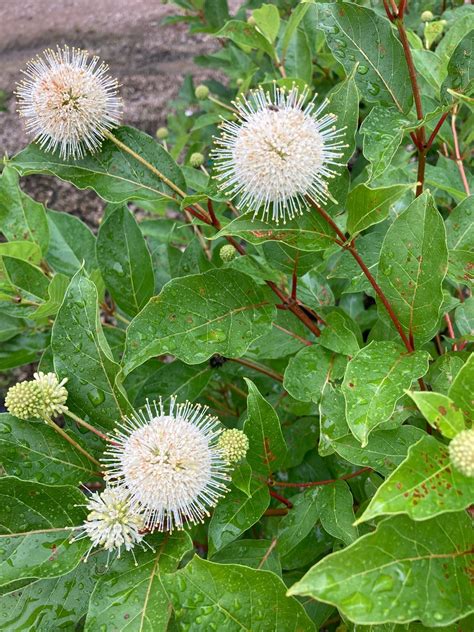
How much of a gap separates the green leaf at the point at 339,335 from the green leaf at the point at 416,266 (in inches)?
6.9

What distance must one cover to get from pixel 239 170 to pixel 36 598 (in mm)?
1118

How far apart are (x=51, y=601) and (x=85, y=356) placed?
59 centimetres

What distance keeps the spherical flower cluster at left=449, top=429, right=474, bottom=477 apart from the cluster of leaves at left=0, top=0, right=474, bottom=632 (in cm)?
5

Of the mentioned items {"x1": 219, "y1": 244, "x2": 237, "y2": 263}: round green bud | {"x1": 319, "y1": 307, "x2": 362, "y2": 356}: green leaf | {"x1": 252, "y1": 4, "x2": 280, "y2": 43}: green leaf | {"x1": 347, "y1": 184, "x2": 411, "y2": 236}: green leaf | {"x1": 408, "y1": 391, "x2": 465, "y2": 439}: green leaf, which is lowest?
{"x1": 408, "y1": 391, "x2": 465, "y2": 439}: green leaf

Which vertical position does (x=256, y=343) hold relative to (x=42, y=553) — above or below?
above

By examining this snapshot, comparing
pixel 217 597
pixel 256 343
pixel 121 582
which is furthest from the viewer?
pixel 256 343

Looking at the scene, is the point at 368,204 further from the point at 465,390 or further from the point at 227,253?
the point at 227,253

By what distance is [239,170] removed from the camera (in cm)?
137

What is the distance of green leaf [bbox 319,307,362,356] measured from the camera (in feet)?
5.23

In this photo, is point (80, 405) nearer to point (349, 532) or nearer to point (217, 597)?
point (217, 597)

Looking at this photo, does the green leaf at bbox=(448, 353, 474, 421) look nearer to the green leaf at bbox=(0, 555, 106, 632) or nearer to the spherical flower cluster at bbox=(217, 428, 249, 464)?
the spherical flower cluster at bbox=(217, 428, 249, 464)

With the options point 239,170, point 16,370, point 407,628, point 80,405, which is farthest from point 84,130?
point 16,370

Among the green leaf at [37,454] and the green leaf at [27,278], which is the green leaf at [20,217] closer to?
the green leaf at [27,278]

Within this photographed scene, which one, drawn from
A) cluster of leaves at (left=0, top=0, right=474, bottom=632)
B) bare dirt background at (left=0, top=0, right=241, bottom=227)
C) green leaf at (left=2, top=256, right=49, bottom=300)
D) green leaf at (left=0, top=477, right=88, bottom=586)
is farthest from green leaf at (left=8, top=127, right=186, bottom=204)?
bare dirt background at (left=0, top=0, right=241, bottom=227)
